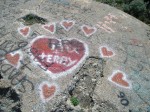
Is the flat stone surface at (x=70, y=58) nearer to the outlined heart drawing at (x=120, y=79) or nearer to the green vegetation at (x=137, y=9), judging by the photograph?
the outlined heart drawing at (x=120, y=79)

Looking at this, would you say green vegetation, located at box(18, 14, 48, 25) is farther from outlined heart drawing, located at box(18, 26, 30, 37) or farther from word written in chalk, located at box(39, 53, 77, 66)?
word written in chalk, located at box(39, 53, 77, 66)

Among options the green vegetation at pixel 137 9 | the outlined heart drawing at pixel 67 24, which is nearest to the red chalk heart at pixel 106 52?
the outlined heart drawing at pixel 67 24

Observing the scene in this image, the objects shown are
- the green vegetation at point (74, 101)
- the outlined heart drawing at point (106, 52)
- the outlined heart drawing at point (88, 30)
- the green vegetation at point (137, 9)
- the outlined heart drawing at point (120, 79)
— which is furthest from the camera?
the green vegetation at point (137, 9)

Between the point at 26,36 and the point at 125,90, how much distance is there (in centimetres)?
219

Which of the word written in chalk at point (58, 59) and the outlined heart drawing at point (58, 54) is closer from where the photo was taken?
the outlined heart drawing at point (58, 54)

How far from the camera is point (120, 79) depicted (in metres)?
6.26

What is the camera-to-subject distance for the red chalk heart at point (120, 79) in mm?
6188

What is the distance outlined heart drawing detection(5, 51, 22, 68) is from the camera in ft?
20.6

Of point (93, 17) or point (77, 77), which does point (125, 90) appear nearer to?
point (77, 77)

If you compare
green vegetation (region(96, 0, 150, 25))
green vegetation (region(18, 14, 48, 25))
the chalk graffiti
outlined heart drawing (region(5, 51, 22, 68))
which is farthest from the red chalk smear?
green vegetation (region(96, 0, 150, 25))

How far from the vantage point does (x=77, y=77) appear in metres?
6.12

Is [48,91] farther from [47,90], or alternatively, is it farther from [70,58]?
[70,58]

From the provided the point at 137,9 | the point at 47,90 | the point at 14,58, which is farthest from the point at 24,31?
the point at 137,9

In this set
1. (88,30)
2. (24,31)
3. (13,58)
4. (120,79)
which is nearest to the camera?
(120,79)
